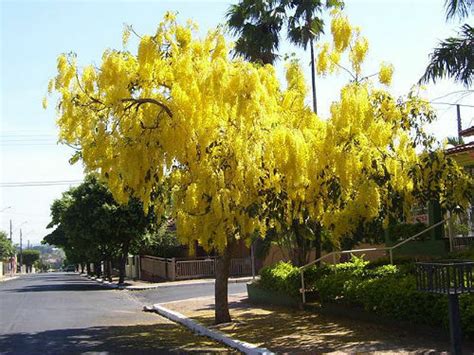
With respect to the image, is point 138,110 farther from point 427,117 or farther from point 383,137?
point 427,117

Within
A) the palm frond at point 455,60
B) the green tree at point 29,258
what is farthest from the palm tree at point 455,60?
the green tree at point 29,258

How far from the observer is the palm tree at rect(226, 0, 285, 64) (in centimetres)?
2058

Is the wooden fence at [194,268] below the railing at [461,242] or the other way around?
below

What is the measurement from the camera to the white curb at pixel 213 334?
10170 millimetres

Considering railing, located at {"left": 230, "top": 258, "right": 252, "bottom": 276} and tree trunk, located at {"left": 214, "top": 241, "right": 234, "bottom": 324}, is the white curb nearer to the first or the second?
tree trunk, located at {"left": 214, "top": 241, "right": 234, "bottom": 324}

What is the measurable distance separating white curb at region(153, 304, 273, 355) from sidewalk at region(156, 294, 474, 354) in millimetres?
226

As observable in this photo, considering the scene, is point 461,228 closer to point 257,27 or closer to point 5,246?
point 257,27

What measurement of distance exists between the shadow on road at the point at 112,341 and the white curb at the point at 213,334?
0.19m

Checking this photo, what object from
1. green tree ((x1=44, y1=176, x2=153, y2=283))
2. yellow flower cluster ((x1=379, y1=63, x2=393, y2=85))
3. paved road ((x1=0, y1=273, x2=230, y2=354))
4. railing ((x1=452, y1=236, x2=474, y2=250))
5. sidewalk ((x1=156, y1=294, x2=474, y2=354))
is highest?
yellow flower cluster ((x1=379, y1=63, x2=393, y2=85))

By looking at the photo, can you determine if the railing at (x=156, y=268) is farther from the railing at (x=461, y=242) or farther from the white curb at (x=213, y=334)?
the railing at (x=461, y=242)

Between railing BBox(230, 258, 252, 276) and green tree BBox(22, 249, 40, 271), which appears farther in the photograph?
green tree BBox(22, 249, 40, 271)

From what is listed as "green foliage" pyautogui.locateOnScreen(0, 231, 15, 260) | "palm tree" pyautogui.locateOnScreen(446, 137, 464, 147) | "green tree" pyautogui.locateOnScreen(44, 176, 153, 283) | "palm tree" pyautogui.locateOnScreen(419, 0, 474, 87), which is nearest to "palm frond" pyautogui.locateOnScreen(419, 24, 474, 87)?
"palm tree" pyautogui.locateOnScreen(419, 0, 474, 87)

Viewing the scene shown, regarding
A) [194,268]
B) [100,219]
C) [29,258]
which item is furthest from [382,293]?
[29,258]

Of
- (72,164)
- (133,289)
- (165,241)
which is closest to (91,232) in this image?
(133,289)
